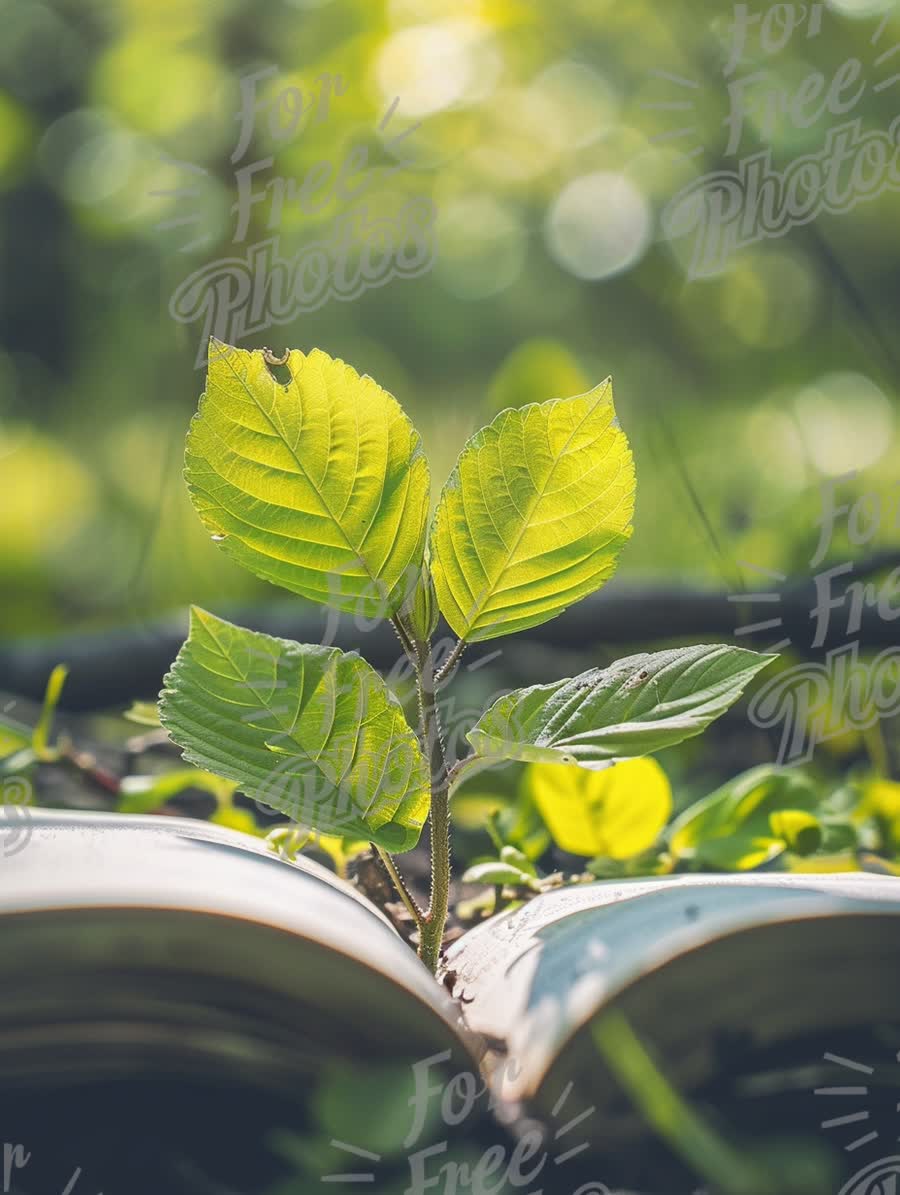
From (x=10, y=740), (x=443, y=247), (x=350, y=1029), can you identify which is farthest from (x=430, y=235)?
(x=350, y=1029)

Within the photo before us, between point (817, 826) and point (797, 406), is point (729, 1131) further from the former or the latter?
point (797, 406)

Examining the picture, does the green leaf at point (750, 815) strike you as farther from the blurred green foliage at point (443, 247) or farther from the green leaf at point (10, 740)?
the blurred green foliage at point (443, 247)

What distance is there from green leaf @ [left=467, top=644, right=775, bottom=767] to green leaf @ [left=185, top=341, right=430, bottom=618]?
3cm

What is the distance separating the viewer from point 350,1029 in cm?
15

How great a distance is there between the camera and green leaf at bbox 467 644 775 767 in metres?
0.17

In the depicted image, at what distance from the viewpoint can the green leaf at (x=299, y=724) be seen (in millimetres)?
182

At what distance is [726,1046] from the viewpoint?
0.16m

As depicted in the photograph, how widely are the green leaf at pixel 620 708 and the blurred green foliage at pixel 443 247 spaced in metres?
0.48

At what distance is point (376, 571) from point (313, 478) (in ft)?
0.06

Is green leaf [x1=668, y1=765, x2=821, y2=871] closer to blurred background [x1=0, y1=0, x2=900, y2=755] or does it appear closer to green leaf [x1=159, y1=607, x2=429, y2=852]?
green leaf [x1=159, y1=607, x2=429, y2=852]

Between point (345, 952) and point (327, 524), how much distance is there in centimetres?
8

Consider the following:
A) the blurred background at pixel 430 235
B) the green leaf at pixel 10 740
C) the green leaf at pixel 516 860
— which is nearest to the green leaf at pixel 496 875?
the green leaf at pixel 516 860

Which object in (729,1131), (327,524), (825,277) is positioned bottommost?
(729,1131)

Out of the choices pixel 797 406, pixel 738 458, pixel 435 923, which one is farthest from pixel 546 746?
pixel 797 406
